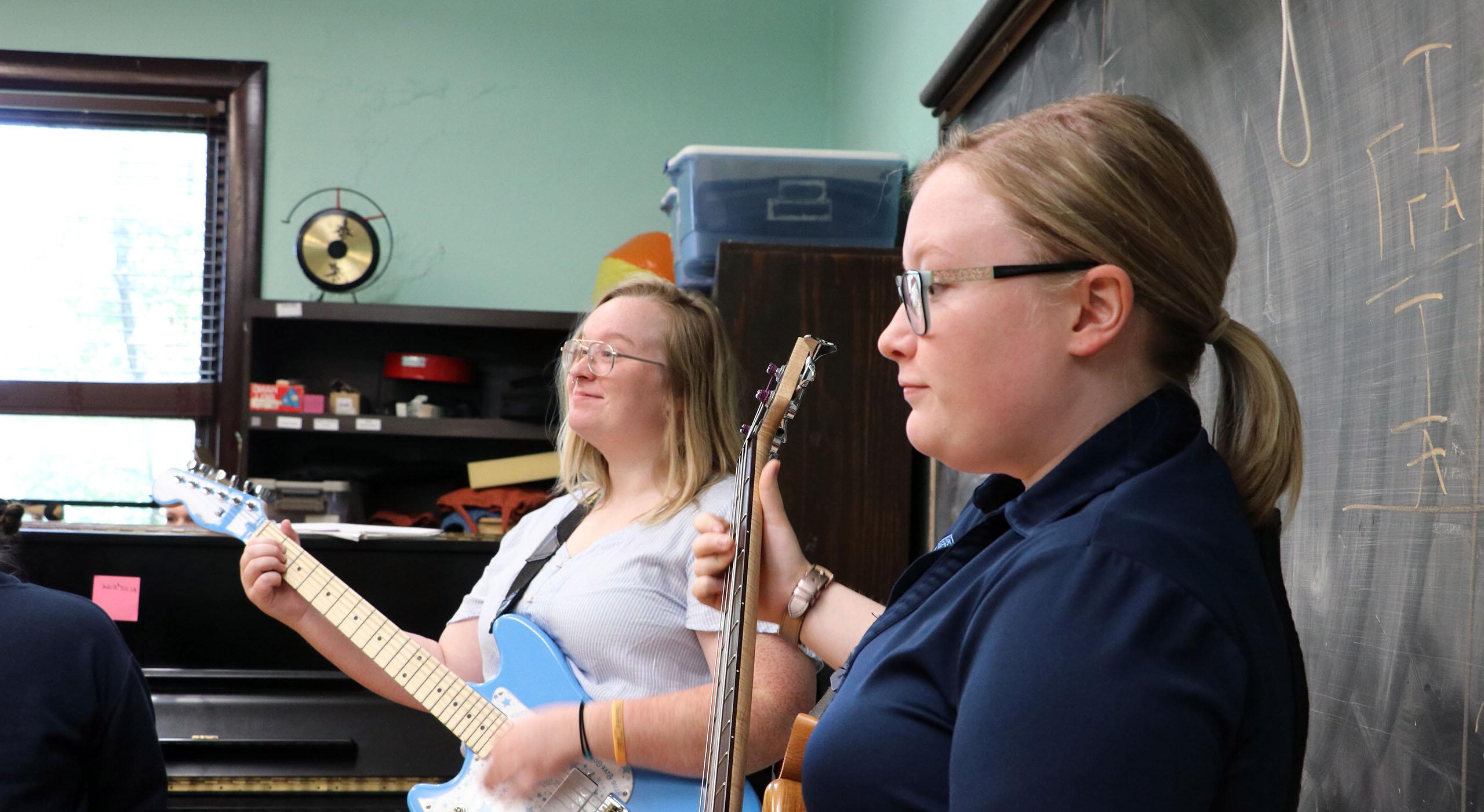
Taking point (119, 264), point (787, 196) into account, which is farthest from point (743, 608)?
point (119, 264)

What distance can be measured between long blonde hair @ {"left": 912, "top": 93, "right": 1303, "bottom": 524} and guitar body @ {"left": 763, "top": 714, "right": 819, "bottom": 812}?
1.13ft

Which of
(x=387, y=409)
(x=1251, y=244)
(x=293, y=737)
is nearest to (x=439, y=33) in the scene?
(x=387, y=409)

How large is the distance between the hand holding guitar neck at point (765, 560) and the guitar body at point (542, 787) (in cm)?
→ 42

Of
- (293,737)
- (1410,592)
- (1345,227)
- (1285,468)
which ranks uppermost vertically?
(1345,227)

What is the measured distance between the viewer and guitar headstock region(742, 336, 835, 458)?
1.11m

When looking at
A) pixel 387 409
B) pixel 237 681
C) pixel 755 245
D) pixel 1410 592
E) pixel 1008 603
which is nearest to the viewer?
pixel 1008 603

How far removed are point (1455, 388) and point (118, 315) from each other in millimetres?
4346

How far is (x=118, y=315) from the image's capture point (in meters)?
4.18

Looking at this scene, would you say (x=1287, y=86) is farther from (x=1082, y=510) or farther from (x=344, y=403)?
(x=344, y=403)

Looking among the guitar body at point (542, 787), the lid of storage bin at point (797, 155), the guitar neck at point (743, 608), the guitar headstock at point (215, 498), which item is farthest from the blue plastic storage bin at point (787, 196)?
the guitar neck at point (743, 608)

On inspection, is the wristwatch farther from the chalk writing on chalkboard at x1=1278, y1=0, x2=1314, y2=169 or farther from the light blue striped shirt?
the chalk writing on chalkboard at x1=1278, y1=0, x2=1314, y2=169

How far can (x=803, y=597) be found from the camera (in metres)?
1.12

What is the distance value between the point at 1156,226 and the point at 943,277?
0.45 ft

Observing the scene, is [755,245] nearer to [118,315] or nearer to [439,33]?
[439,33]
